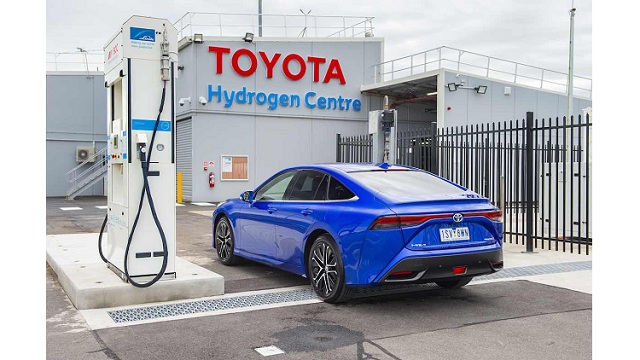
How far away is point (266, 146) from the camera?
2406cm

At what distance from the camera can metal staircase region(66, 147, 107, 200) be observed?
26.2 meters

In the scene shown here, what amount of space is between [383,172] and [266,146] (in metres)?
17.5

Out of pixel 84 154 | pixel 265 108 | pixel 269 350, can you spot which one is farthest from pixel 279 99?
pixel 269 350

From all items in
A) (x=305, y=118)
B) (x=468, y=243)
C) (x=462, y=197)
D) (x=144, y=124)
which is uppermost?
(x=305, y=118)

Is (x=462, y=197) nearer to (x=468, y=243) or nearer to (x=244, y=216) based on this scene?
(x=468, y=243)

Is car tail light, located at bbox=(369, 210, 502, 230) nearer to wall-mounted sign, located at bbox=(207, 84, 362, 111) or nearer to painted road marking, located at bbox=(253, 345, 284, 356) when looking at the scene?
painted road marking, located at bbox=(253, 345, 284, 356)

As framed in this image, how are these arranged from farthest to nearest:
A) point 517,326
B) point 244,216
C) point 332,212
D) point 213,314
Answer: point 244,216, point 332,212, point 213,314, point 517,326

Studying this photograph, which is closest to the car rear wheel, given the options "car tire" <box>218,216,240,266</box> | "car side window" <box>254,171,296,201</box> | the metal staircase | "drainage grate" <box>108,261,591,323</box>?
"car tire" <box>218,216,240,266</box>

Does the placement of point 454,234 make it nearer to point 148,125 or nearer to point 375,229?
point 375,229

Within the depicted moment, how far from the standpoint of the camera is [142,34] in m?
6.30

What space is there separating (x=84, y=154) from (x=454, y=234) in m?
25.3

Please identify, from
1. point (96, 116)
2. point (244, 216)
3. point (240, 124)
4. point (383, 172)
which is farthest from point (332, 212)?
point (96, 116)

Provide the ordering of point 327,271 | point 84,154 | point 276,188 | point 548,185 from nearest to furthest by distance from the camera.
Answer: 1. point 327,271
2. point 276,188
3. point 548,185
4. point 84,154

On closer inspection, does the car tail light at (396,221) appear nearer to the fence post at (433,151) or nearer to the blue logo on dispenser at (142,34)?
the blue logo on dispenser at (142,34)
